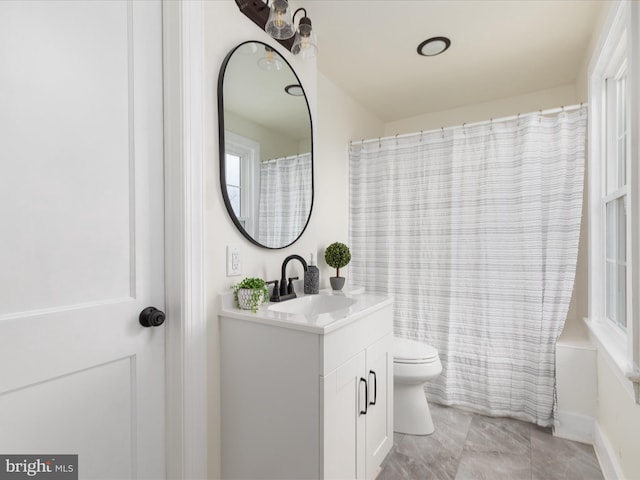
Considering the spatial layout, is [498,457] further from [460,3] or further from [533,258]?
[460,3]

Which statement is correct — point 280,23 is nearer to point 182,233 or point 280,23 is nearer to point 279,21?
point 279,21

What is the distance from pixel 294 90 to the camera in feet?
6.04

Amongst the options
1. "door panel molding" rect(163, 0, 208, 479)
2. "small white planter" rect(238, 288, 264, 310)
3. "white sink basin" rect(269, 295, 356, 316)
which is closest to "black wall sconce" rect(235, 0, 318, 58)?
"door panel molding" rect(163, 0, 208, 479)

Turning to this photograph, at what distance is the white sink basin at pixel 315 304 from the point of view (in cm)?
167

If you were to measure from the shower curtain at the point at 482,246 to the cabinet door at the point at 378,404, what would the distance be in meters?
0.83

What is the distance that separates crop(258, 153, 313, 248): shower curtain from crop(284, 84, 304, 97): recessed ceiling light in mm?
323

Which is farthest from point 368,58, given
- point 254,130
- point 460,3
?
point 254,130

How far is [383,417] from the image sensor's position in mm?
1701

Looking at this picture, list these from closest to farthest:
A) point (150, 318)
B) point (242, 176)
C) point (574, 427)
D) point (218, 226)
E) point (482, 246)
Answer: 1. point (150, 318)
2. point (218, 226)
3. point (242, 176)
4. point (574, 427)
5. point (482, 246)

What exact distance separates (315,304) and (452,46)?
1829mm

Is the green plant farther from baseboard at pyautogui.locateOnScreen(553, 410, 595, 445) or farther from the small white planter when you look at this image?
baseboard at pyautogui.locateOnScreen(553, 410, 595, 445)

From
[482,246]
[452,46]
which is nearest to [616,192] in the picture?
[482,246]

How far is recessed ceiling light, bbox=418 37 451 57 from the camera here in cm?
210

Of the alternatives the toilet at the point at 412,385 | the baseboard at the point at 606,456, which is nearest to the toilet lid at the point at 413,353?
the toilet at the point at 412,385
